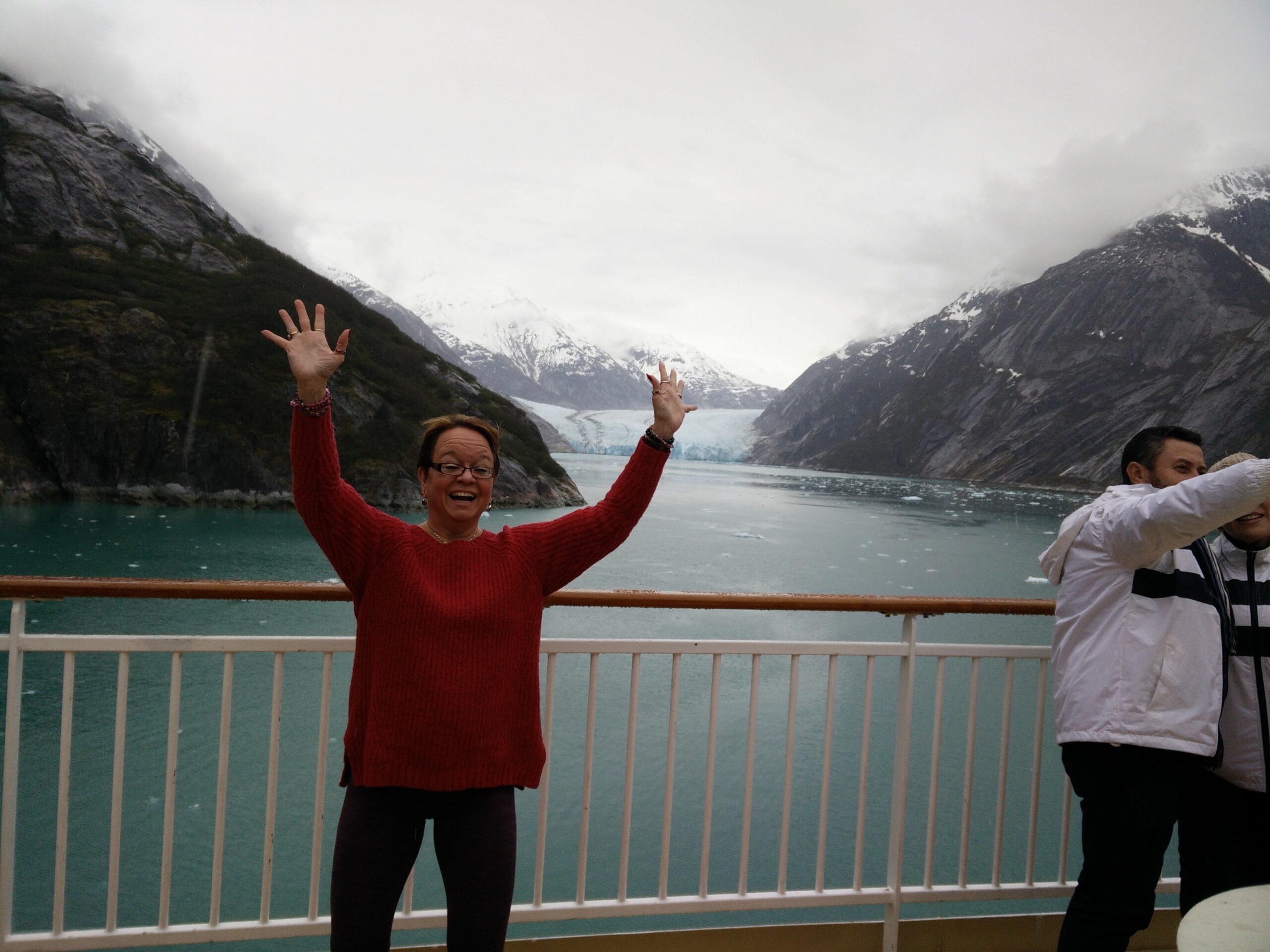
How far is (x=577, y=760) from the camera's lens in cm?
625

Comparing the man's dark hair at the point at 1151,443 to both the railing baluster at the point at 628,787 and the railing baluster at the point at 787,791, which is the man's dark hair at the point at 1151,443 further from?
the railing baluster at the point at 628,787

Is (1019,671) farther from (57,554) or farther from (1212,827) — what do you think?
(57,554)

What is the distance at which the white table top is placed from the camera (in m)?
1.04

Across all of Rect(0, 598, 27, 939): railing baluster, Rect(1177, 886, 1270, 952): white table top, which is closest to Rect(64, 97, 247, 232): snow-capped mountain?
Rect(0, 598, 27, 939): railing baluster

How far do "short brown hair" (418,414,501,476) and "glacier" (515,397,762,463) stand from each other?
75.2 meters

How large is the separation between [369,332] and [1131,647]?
38.9 meters

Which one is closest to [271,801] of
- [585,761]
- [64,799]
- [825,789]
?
[64,799]

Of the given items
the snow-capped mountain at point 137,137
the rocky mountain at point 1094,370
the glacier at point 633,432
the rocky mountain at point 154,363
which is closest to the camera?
the rocky mountain at point 154,363

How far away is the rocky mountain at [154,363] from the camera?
89.3 feet

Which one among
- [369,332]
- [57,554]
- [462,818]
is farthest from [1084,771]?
[369,332]

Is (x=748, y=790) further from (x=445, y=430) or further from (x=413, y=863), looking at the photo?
(x=445, y=430)

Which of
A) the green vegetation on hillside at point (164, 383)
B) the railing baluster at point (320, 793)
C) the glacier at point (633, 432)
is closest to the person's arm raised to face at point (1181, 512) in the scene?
the railing baluster at point (320, 793)

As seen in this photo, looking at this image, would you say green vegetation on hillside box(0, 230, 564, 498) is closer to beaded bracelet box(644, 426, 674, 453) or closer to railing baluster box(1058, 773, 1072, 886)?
railing baluster box(1058, 773, 1072, 886)

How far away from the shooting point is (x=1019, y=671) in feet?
33.8
